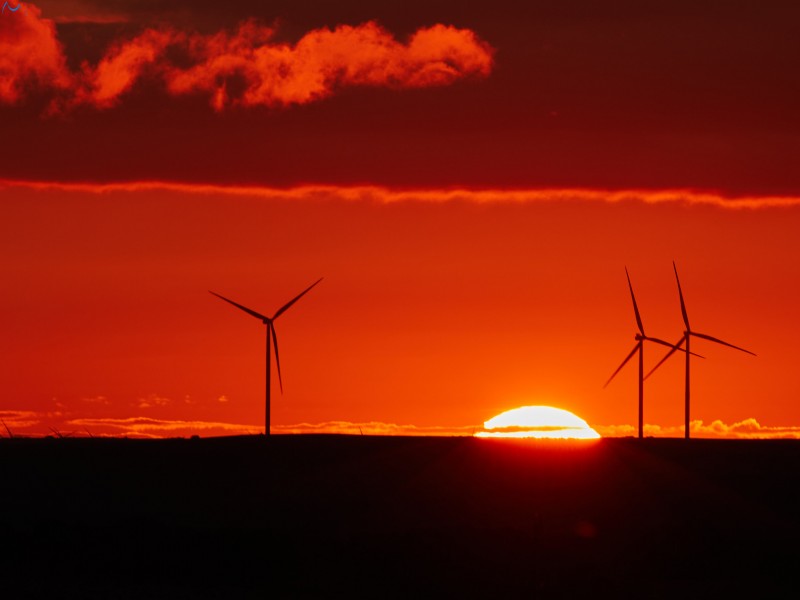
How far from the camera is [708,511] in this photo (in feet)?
277

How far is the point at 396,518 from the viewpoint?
3219 inches

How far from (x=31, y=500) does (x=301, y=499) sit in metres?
12.5

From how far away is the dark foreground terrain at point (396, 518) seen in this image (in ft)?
221

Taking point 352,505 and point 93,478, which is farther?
point 93,478

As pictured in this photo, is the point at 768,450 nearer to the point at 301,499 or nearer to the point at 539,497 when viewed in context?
the point at 539,497

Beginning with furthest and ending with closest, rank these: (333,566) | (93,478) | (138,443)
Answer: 1. (138,443)
2. (93,478)
3. (333,566)

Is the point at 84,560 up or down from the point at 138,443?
down

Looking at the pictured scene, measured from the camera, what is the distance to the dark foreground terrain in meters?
67.4

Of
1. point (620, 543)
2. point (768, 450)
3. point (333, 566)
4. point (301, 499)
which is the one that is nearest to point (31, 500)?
point (301, 499)

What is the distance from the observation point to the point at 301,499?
280 ft

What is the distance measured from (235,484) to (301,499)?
492cm

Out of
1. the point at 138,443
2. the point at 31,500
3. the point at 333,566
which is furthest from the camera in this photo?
the point at 138,443

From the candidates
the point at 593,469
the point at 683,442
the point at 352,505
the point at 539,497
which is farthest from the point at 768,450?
the point at 352,505

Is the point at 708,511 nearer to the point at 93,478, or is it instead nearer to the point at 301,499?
the point at 301,499
